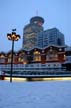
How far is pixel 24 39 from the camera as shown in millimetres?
174875

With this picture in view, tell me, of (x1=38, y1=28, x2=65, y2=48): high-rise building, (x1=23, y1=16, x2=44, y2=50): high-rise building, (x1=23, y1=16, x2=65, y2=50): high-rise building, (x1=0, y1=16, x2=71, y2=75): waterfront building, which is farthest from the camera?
(x1=23, y1=16, x2=44, y2=50): high-rise building

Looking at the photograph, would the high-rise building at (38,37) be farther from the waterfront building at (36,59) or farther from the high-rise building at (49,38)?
the waterfront building at (36,59)

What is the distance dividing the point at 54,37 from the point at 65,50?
13609 cm

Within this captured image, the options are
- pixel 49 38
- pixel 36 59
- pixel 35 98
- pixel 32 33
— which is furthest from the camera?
pixel 32 33

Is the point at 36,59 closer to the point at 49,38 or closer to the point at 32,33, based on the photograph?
the point at 49,38

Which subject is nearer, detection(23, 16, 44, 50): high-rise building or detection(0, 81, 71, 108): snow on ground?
detection(0, 81, 71, 108): snow on ground

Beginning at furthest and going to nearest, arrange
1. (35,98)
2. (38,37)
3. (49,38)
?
1. (38,37)
2. (49,38)
3. (35,98)

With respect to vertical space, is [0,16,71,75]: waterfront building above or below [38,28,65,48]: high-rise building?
below

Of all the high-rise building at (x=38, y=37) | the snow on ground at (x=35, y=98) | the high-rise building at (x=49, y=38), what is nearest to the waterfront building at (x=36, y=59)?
the snow on ground at (x=35, y=98)

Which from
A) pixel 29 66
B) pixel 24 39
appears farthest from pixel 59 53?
pixel 24 39

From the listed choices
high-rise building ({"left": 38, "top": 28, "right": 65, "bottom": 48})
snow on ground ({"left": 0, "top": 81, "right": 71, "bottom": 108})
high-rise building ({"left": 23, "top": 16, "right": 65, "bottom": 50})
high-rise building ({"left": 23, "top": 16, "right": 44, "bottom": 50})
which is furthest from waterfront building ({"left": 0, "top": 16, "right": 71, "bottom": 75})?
high-rise building ({"left": 38, "top": 28, "right": 65, "bottom": 48})

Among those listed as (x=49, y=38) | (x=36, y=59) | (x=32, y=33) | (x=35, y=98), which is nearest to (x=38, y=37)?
(x=32, y=33)

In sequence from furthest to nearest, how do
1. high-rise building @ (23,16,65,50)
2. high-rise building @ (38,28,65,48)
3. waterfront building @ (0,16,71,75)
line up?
high-rise building @ (23,16,65,50) → high-rise building @ (38,28,65,48) → waterfront building @ (0,16,71,75)

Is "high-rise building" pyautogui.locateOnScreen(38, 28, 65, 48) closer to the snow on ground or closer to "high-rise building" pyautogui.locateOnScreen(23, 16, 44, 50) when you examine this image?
"high-rise building" pyautogui.locateOnScreen(23, 16, 44, 50)
